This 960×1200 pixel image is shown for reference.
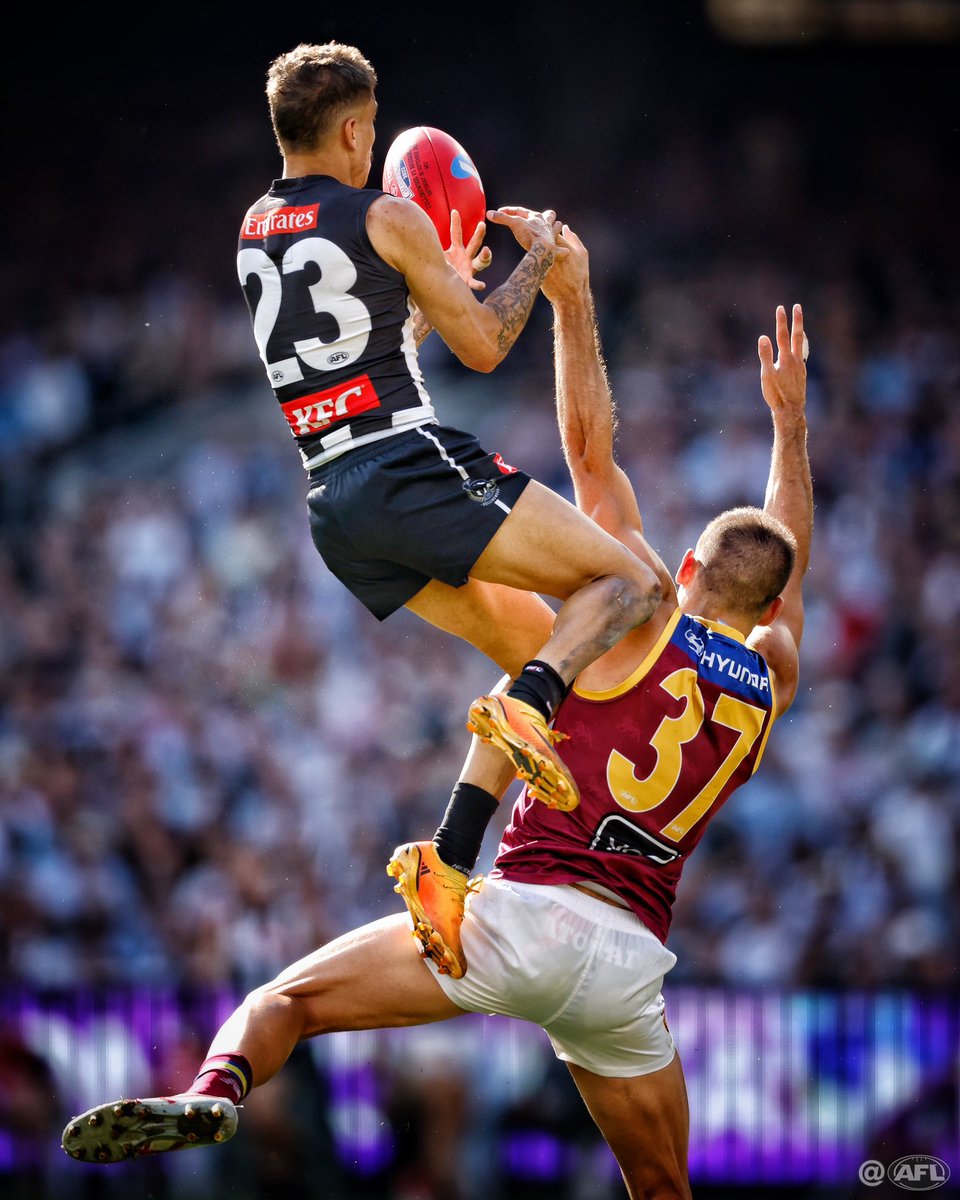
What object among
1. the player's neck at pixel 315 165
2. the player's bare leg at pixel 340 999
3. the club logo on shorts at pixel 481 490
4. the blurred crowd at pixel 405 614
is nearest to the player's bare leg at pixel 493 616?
the club logo on shorts at pixel 481 490

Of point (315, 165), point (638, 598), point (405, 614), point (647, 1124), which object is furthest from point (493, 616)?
point (405, 614)

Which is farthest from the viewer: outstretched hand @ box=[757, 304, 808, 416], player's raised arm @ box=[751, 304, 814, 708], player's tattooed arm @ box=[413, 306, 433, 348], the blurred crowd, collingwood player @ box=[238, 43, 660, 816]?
the blurred crowd

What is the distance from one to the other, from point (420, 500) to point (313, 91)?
3.79 feet

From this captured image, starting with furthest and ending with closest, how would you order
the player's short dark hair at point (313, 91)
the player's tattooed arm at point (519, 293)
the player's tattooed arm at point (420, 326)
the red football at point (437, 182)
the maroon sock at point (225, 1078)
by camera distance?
the player's tattooed arm at point (420, 326), the red football at point (437, 182), the player's tattooed arm at point (519, 293), the player's short dark hair at point (313, 91), the maroon sock at point (225, 1078)

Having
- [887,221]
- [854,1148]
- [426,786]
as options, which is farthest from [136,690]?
[887,221]

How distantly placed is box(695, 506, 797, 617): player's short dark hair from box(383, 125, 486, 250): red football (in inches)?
45.5

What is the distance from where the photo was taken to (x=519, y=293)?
4547 mm

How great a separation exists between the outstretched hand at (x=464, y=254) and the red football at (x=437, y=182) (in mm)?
28

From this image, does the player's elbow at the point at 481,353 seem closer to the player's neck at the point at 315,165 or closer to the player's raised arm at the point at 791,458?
the player's neck at the point at 315,165

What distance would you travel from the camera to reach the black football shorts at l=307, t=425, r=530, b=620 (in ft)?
13.9

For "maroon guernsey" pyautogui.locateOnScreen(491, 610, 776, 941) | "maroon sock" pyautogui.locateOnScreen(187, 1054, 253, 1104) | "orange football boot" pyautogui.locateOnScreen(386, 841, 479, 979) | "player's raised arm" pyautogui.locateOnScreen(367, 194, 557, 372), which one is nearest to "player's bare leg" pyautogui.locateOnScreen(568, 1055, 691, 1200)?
"maroon guernsey" pyautogui.locateOnScreen(491, 610, 776, 941)

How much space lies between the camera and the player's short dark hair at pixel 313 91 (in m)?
4.34

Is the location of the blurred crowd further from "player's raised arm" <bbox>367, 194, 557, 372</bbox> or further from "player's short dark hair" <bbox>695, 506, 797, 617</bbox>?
"player's raised arm" <bbox>367, 194, 557, 372</bbox>

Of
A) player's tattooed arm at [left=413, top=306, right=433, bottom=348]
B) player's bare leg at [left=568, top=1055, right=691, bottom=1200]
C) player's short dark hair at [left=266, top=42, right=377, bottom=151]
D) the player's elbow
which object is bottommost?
player's bare leg at [left=568, top=1055, right=691, bottom=1200]
